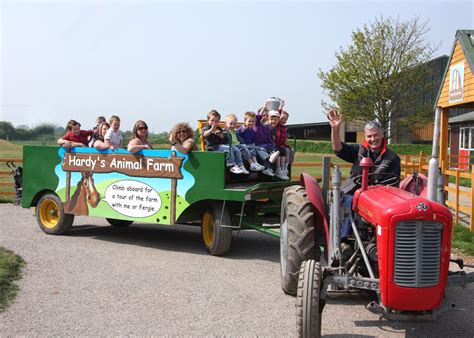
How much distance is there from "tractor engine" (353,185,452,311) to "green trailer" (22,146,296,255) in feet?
11.0

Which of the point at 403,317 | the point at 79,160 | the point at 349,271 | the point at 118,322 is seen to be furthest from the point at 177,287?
the point at 79,160

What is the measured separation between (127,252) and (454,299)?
4.46m

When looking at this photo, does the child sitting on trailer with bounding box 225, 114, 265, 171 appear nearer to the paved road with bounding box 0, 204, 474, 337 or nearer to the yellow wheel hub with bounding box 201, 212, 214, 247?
the yellow wheel hub with bounding box 201, 212, 214, 247

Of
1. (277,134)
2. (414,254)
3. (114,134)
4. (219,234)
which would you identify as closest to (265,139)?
(277,134)

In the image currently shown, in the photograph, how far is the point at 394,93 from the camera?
31.7 metres

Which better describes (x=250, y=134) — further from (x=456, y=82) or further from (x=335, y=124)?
(x=456, y=82)

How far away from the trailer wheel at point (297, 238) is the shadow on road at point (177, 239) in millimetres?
2220

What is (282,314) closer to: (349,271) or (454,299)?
(349,271)

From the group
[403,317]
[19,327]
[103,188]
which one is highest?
[103,188]

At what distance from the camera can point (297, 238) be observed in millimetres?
5520

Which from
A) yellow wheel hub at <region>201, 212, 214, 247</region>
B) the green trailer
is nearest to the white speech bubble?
the green trailer

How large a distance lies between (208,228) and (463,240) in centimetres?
433

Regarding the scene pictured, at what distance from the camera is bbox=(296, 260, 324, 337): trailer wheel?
432cm

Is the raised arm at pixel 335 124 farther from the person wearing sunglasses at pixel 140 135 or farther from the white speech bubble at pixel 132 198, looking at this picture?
the person wearing sunglasses at pixel 140 135
